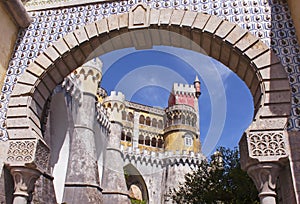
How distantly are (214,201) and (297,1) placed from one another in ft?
25.0

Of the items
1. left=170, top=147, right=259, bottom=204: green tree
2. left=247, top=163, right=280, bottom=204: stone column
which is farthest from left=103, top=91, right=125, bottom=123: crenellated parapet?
left=247, top=163, right=280, bottom=204: stone column

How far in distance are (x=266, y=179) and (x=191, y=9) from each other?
9.67ft

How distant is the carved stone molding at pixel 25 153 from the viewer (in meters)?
4.46

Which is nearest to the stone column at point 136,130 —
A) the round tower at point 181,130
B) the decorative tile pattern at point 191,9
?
the round tower at point 181,130

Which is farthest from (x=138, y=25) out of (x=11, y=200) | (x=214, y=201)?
(x=214, y=201)

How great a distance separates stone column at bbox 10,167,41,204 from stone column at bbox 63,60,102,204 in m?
11.0

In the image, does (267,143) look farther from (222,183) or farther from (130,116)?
(130,116)

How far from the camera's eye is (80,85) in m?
18.6

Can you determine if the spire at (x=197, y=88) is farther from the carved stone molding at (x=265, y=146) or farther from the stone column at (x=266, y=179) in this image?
the stone column at (x=266, y=179)

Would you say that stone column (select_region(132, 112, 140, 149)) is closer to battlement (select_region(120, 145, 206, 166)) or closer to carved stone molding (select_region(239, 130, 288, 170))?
battlement (select_region(120, 145, 206, 166))

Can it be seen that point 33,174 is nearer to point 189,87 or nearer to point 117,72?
point 117,72


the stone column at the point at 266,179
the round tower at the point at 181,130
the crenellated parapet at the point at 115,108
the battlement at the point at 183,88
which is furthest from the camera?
the battlement at the point at 183,88

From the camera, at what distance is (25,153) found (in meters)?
4.51

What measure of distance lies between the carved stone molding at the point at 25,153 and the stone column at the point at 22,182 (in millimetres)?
87
